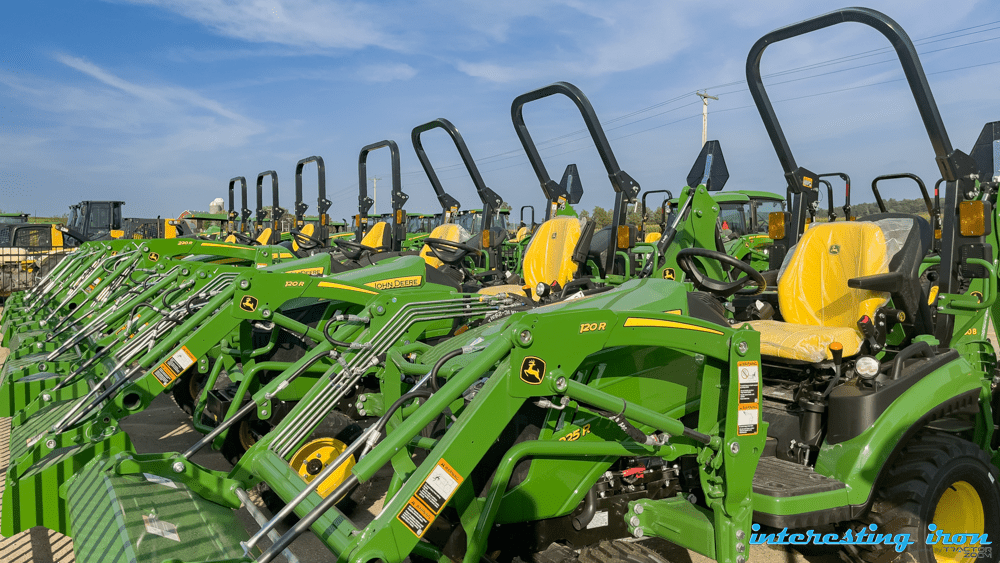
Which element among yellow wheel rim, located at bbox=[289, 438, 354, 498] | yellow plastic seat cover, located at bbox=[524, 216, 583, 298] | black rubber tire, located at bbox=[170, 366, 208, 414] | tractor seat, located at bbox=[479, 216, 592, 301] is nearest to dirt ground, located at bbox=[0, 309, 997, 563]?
yellow wheel rim, located at bbox=[289, 438, 354, 498]

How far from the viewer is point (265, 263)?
653 centimetres

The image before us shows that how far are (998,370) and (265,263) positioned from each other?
5708 millimetres

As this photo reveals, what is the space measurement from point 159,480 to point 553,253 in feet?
14.8

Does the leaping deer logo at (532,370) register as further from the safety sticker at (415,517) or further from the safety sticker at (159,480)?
the safety sticker at (159,480)

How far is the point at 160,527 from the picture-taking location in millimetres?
2361

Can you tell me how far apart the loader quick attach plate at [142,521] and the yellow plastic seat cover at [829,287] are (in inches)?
99.1

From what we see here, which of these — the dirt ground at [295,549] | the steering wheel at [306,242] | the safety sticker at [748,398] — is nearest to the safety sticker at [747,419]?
the safety sticker at [748,398]

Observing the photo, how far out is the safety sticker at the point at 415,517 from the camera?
6.23ft

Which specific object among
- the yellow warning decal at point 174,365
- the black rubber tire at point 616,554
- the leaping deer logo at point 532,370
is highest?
the leaping deer logo at point 532,370

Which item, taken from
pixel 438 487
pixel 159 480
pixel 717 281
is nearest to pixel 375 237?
pixel 717 281

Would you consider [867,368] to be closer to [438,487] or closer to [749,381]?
[749,381]

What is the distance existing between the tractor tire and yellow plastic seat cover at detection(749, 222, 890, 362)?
24.3 inches

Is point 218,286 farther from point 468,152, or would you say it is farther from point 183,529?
point 468,152

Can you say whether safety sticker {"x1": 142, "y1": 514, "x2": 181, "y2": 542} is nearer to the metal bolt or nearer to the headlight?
the metal bolt
